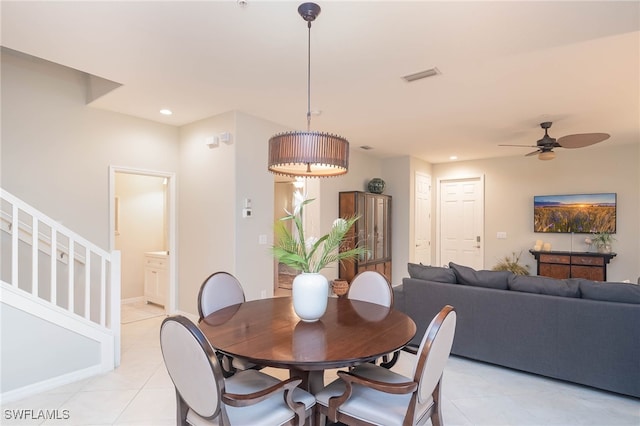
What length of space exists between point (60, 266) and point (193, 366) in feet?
10.7

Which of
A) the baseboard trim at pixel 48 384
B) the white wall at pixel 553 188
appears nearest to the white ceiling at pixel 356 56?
the white wall at pixel 553 188

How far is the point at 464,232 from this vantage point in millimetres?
7090

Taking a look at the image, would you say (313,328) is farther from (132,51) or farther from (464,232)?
(464,232)

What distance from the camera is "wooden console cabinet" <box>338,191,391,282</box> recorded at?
5.68 meters

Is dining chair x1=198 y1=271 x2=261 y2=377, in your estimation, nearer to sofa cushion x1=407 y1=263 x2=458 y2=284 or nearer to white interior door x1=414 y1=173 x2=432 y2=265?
sofa cushion x1=407 y1=263 x2=458 y2=284

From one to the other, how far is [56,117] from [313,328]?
3696 millimetres

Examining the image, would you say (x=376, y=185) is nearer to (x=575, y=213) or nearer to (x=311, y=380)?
(x=575, y=213)

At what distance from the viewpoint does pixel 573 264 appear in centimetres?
556

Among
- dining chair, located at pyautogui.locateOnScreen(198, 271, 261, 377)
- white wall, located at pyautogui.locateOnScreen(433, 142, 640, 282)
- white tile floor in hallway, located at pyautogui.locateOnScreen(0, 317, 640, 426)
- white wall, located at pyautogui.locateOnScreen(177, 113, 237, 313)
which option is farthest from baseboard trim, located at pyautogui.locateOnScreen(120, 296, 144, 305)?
white wall, located at pyautogui.locateOnScreen(433, 142, 640, 282)

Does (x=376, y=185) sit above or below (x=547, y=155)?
below

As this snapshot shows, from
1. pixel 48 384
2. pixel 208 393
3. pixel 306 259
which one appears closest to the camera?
pixel 208 393

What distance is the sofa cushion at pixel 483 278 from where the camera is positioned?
9.96ft

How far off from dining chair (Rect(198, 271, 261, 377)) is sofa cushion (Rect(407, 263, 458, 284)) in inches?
71.4

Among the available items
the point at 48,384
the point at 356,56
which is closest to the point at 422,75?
the point at 356,56
